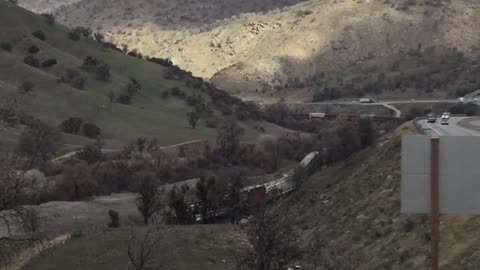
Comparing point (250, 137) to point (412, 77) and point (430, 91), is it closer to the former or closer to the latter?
point (430, 91)

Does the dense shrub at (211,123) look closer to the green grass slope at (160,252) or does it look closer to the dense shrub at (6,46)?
the dense shrub at (6,46)

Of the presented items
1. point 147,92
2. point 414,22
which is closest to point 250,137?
point 147,92

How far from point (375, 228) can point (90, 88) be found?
77.2 m

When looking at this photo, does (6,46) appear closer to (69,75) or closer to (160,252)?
(69,75)

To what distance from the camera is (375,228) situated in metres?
24.5

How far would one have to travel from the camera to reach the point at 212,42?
199 meters

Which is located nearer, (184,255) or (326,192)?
(184,255)

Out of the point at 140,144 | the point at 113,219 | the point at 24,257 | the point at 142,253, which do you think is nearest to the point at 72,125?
the point at 140,144

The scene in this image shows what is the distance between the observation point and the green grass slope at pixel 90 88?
267ft

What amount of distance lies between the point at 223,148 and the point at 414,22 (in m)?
126

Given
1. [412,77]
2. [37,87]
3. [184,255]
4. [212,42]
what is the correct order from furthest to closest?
[212,42] → [412,77] → [37,87] → [184,255]

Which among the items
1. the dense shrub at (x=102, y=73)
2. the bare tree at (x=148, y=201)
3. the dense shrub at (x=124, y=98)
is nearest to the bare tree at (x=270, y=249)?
the bare tree at (x=148, y=201)

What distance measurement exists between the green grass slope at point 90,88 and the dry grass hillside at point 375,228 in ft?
151

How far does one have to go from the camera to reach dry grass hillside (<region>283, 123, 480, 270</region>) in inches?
722
